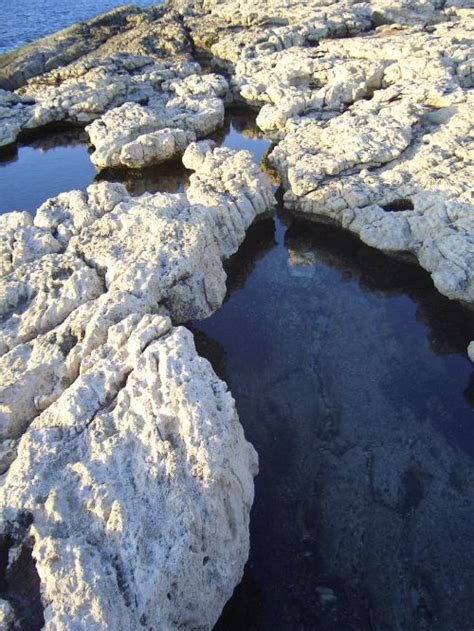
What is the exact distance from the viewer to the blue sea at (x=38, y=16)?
166 ft

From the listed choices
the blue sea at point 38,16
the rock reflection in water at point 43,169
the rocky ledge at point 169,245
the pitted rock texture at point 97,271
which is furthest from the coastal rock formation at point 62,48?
the pitted rock texture at point 97,271

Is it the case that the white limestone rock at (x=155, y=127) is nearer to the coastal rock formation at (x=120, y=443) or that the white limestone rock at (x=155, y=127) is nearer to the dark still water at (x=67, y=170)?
the dark still water at (x=67, y=170)

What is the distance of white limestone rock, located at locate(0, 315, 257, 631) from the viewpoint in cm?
962

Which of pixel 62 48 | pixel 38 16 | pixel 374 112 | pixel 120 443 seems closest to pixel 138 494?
pixel 120 443

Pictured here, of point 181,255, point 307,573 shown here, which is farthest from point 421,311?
point 307,573

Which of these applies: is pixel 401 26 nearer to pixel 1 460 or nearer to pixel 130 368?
pixel 130 368

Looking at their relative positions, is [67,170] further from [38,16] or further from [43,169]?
[38,16]

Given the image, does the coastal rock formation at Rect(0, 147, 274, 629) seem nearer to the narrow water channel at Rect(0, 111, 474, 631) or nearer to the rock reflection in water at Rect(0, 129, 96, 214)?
the narrow water channel at Rect(0, 111, 474, 631)

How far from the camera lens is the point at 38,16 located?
57.3 metres

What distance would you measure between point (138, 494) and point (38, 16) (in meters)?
61.5

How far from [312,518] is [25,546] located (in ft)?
22.7

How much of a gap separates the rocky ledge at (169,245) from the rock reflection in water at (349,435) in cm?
139

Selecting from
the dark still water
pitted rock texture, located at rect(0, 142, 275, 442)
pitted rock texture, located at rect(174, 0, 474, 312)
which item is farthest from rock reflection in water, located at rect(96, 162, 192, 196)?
pitted rock texture, located at rect(174, 0, 474, 312)

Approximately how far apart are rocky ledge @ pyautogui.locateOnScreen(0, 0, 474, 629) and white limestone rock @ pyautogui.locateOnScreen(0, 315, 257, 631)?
0.13 ft
